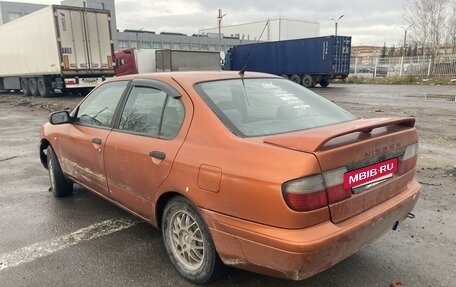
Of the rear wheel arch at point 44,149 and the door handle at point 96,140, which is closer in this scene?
the door handle at point 96,140

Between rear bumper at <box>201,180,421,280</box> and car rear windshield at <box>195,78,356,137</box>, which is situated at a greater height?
car rear windshield at <box>195,78,356,137</box>

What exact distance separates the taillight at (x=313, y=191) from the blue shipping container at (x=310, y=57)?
2257cm

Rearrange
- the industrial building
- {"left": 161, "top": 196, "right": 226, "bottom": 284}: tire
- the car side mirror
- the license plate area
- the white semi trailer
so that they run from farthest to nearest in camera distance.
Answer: the industrial building, the white semi trailer, the car side mirror, {"left": 161, "top": 196, "right": 226, "bottom": 284}: tire, the license plate area

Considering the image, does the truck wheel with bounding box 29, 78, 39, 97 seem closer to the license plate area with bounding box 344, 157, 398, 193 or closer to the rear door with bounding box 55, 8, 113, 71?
the rear door with bounding box 55, 8, 113, 71

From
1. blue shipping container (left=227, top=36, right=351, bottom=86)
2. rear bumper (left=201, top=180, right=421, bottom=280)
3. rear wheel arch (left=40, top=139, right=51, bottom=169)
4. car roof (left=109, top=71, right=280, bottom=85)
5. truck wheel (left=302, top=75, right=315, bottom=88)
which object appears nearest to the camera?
rear bumper (left=201, top=180, right=421, bottom=280)

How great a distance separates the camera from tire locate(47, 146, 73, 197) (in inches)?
193

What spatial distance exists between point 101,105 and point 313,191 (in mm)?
2678

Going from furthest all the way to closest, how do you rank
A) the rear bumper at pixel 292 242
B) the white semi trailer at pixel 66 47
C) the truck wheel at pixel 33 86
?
1. the truck wheel at pixel 33 86
2. the white semi trailer at pixel 66 47
3. the rear bumper at pixel 292 242

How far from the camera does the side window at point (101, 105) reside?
390cm

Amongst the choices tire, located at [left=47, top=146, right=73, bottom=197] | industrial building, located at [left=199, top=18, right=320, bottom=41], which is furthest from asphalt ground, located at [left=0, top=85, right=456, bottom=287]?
industrial building, located at [left=199, top=18, right=320, bottom=41]

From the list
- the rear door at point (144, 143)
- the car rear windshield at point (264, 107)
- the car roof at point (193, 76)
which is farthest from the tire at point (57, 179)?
the car rear windshield at point (264, 107)

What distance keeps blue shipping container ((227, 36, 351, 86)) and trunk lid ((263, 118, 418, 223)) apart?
22.0 meters

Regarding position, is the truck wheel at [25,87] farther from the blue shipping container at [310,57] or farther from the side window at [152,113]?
the side window at [152,113]

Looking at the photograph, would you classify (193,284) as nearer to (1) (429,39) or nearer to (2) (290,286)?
(2) (290,286)
